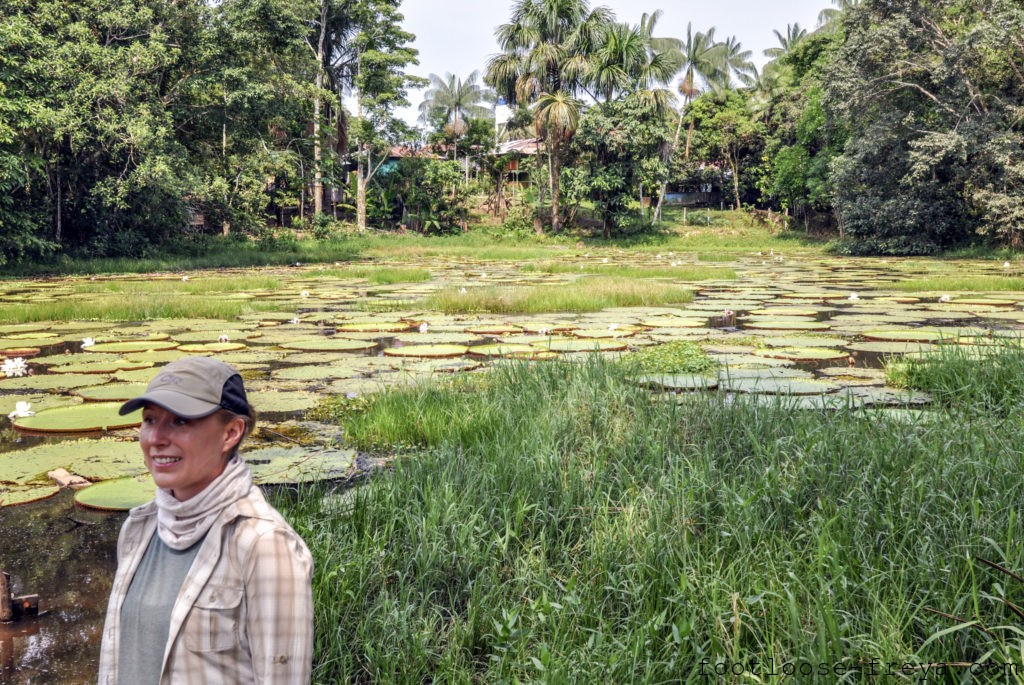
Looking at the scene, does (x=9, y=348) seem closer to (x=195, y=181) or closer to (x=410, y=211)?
(x=195, y=181)

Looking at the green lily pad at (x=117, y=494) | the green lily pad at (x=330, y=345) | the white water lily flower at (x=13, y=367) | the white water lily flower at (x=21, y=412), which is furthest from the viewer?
the green lily pad at (x=330, y=345)

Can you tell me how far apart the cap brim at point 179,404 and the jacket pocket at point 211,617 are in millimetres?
254

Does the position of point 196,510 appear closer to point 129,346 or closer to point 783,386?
point 783,386

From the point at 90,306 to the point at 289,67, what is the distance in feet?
37.3

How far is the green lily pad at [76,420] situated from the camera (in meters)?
3.63

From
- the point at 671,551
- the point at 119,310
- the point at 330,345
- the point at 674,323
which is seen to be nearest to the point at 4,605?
the point at 671,551

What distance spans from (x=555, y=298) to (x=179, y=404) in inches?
287

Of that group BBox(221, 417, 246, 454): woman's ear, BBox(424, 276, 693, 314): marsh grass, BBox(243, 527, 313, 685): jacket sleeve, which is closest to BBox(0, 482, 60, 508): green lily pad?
BBox(221, 417, 246, 454): woman's ear

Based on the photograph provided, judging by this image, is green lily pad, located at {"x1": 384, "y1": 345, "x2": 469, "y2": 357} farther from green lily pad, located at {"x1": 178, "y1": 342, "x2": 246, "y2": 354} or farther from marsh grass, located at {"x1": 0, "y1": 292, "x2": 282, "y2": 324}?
marsh grass, located at {"x1": 0, "y1": 292, "x2": 282, "y2": 324}

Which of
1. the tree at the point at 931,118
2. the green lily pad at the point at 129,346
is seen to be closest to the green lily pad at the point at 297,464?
the green lily pad at the point at 129,346

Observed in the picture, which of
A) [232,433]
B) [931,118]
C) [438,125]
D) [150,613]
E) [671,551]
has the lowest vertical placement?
[671,551]

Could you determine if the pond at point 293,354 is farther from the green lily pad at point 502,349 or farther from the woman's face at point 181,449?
the woman's face at point 181,449

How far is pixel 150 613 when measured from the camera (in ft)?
3.99

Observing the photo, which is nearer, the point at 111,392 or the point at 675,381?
the point at 675,381
